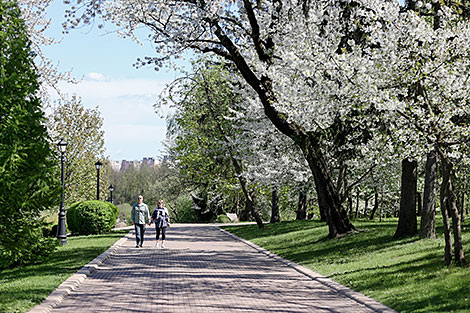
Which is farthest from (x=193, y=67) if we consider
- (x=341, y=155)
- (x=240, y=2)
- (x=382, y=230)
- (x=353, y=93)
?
(x=353, y=93)

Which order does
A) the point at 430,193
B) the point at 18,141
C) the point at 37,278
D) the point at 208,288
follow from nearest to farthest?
the point at 18,141 < the point at 208,288 < the point at 37,278 < the point at 430,193

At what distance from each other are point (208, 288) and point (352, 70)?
5.84 metres

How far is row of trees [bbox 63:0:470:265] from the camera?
12328 millimetres

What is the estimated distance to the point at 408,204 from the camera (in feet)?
57.6

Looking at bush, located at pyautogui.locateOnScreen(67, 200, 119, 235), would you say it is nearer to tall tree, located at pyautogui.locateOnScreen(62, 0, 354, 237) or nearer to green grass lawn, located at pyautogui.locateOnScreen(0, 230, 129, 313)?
green grass lawn, located at pyautogui.locateOnScreen(0, 230, 129, 313)

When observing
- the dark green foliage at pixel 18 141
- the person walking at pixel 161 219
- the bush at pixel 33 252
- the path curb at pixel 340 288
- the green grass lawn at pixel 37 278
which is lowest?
the path curb at pixel 340 288

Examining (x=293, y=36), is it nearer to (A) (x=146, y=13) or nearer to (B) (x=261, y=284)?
(A) (x=146, y=13)

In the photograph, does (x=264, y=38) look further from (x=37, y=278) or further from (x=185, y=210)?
(x=185, y=210)

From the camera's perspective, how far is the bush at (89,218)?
3056 cm

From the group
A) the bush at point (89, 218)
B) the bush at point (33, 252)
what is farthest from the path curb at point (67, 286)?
the bush at point (89, 218)

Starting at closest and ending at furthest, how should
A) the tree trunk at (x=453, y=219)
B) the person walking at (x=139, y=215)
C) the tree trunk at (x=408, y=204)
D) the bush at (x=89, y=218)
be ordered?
the tree trunk at (x=453, y=219) < the tree trunk at (x=408, y=204) < the person walking at (x=139, y=215) < the bush at (x=89, y=218)

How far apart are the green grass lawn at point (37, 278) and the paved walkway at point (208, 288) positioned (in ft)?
1.75

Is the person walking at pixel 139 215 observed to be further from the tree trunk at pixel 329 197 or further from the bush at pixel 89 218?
the bush at pixel 89 218

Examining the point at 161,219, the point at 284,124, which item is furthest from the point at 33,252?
the point at 284,124
